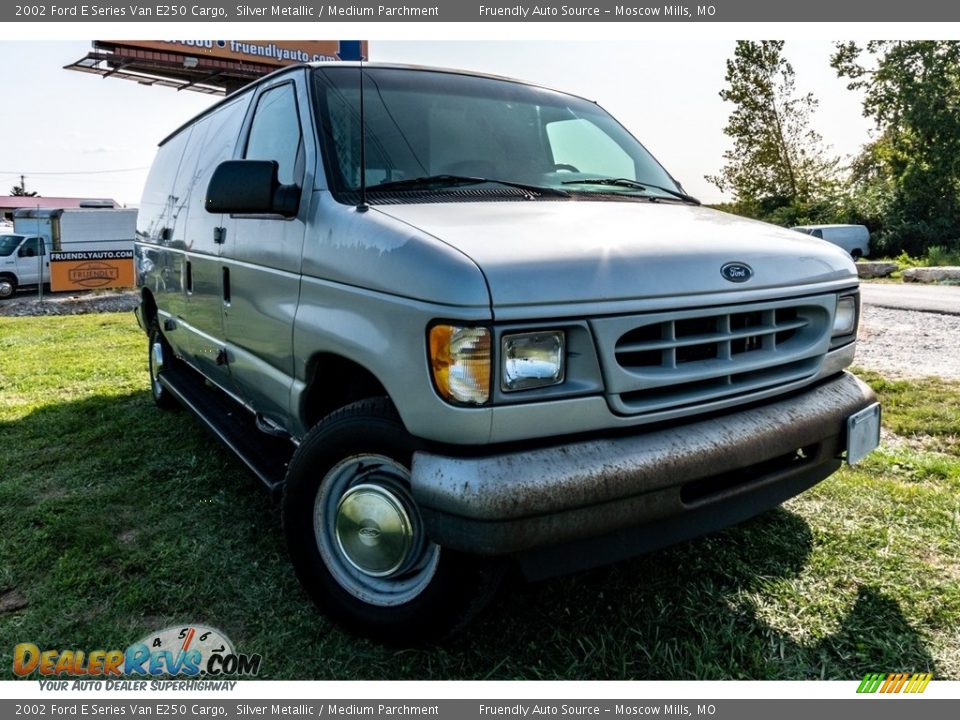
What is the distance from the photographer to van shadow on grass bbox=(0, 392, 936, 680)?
2477 millimetres

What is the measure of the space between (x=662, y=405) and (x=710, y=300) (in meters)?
0.39

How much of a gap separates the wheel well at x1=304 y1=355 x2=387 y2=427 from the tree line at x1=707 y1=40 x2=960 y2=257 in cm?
2659

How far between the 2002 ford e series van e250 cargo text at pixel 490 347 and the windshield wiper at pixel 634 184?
0.02 meters

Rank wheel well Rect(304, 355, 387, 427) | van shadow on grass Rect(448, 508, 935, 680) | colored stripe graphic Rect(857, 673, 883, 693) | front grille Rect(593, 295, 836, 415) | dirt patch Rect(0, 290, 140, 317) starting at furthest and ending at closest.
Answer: dirt patch Rect(0, 290, 140, 317) < wheel well Rect(304, 355, 387, 427) < van shadow on grass Rect(448, 508, 935, 680) < colored stripe graphic Rect(857, 673, 883, 693) < front grille Rect(593, 295, 836, 415)

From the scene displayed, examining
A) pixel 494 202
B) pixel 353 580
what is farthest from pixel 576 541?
pixel 494 202

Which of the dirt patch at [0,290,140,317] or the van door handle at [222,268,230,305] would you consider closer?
the van door handle at [222,268,230,305]

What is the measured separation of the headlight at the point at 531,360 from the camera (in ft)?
6.78

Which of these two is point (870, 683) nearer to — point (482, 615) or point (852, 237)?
point (482, 615)

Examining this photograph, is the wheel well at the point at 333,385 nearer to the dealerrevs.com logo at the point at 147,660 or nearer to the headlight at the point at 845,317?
the dealerrevs.com logo at the point at 147,660

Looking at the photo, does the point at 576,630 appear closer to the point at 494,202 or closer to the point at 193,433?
the point at 494,202

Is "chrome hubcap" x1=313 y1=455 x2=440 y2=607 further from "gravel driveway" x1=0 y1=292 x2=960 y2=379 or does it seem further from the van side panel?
"gravel driveway" x1=0 y1=292 x2=960 y2=379

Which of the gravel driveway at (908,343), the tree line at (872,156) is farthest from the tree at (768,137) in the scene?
the gravel driveway at (908,343)

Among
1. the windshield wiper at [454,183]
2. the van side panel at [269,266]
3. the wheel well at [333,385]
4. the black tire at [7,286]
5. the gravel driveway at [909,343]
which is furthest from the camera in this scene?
the black tire at [7,286]

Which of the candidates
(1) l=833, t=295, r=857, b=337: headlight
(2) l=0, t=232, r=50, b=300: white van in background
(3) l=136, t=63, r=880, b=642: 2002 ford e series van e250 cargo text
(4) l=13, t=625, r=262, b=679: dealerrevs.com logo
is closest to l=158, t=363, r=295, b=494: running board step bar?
(3) l=136, t=63, r=880, b=642: 2002 ford e series van e250 cargo text
